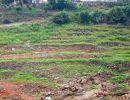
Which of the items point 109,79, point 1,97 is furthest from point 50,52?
point 1,97

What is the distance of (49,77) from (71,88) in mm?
4422

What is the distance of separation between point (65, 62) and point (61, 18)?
17544mm

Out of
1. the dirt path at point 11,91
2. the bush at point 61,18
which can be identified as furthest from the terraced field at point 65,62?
the bush at point 61,18

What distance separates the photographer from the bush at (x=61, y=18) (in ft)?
191

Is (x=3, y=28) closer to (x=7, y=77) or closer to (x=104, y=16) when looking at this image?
(x=104, y=16)

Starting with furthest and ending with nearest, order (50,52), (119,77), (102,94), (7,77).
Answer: (50,52) < (7,77) < (119,77) < (102,94)

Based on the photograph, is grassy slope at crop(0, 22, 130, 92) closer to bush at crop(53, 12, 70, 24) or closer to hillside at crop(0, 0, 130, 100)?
hillside at crop(0, 0, 130, 100)

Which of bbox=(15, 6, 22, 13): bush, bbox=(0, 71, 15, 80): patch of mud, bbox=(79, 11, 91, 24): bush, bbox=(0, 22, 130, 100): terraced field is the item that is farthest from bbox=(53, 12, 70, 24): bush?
bbox=(0, 71, 15, 80): patch of mud

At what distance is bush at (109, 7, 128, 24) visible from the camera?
57150 mm

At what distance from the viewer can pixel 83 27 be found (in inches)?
2190

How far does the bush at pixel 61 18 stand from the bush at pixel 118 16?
5341mm

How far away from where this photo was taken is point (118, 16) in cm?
5753

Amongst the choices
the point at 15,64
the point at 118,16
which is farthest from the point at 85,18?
the point at 15,64

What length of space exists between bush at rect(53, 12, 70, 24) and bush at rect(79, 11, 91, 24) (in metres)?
1.67
